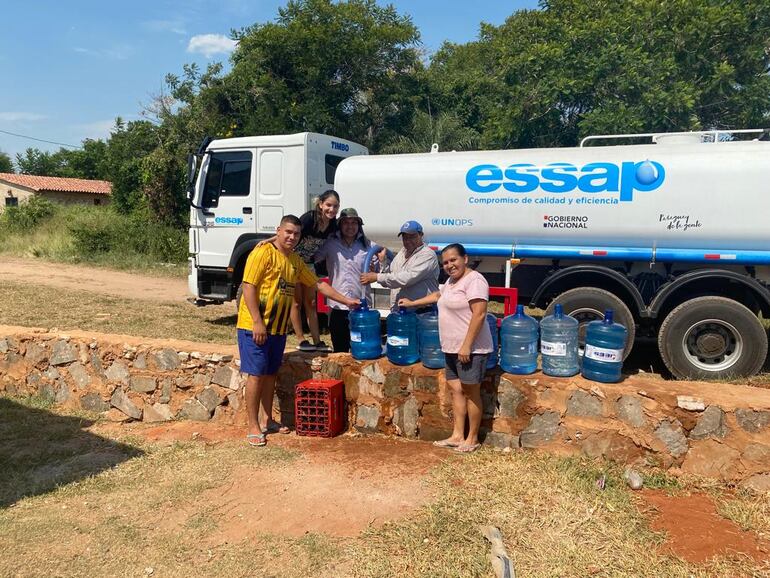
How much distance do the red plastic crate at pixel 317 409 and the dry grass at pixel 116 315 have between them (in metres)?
2.76

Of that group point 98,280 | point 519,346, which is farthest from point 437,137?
point 519,346

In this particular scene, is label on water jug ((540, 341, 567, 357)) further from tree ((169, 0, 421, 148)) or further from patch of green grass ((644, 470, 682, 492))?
tree ((169, 0, 421, 148))

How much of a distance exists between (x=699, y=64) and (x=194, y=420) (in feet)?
49.6

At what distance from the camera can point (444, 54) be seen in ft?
101

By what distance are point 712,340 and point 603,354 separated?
2.42m

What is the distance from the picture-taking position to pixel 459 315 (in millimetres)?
4230

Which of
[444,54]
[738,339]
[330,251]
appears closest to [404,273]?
[330,251]

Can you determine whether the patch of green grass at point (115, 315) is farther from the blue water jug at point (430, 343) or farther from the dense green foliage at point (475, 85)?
the dense green foliage at point (475, 85)

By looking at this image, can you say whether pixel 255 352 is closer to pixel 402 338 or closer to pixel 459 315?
pixel 402 338

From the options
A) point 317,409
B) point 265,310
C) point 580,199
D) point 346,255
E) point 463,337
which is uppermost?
point 580,199

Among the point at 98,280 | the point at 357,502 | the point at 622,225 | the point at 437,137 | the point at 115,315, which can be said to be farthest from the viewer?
the point at 437,137

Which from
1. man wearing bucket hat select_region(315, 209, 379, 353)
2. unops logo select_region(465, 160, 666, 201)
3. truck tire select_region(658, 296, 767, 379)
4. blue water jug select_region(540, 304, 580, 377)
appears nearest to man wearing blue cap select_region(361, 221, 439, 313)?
man wearing bucket hat select_region(315, 209, 379, 353)

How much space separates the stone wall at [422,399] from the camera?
3979mm

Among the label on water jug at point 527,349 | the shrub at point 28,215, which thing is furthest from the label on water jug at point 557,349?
the shrub at point 28,215
